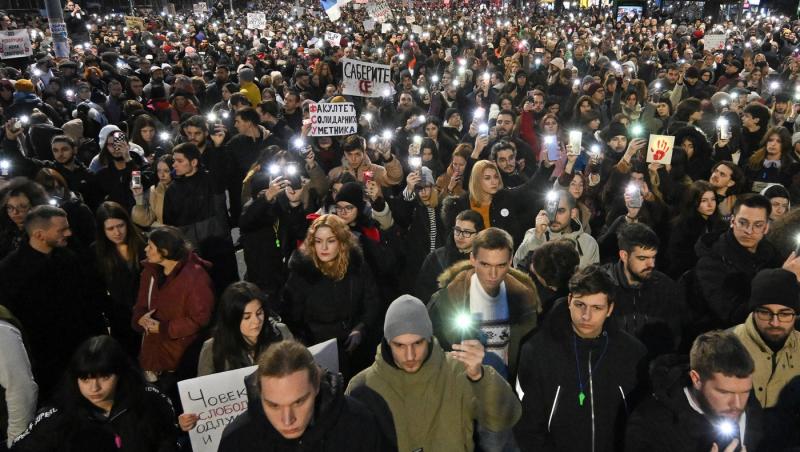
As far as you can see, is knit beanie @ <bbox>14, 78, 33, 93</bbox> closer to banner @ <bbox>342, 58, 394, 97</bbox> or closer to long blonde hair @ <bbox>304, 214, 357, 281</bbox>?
banner @ <bbox>342, 58, 394, 97</bbox>

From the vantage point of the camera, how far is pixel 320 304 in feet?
13.2

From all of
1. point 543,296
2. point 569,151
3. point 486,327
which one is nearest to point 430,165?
point 569,151

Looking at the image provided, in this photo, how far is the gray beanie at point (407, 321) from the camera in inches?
109

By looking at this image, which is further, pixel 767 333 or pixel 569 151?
pixel 569 151

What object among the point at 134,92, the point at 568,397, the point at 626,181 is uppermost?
the point at 134,92

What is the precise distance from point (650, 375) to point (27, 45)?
16.5 meters

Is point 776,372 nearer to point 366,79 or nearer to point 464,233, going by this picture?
point 464,233

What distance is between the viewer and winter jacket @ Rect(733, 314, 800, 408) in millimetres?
3229

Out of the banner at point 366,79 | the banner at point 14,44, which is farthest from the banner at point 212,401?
the banner at point 14,44

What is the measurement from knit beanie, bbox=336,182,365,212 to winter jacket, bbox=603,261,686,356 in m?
2.03

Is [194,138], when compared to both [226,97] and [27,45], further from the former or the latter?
[27,45]

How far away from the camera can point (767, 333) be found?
10.6 feet

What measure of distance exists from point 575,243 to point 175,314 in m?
2.82

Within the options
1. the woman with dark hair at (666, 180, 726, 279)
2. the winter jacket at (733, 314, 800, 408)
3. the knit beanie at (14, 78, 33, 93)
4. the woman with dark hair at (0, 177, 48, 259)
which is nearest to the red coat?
the woman with dark hair at (0, 177, 48, 259)
